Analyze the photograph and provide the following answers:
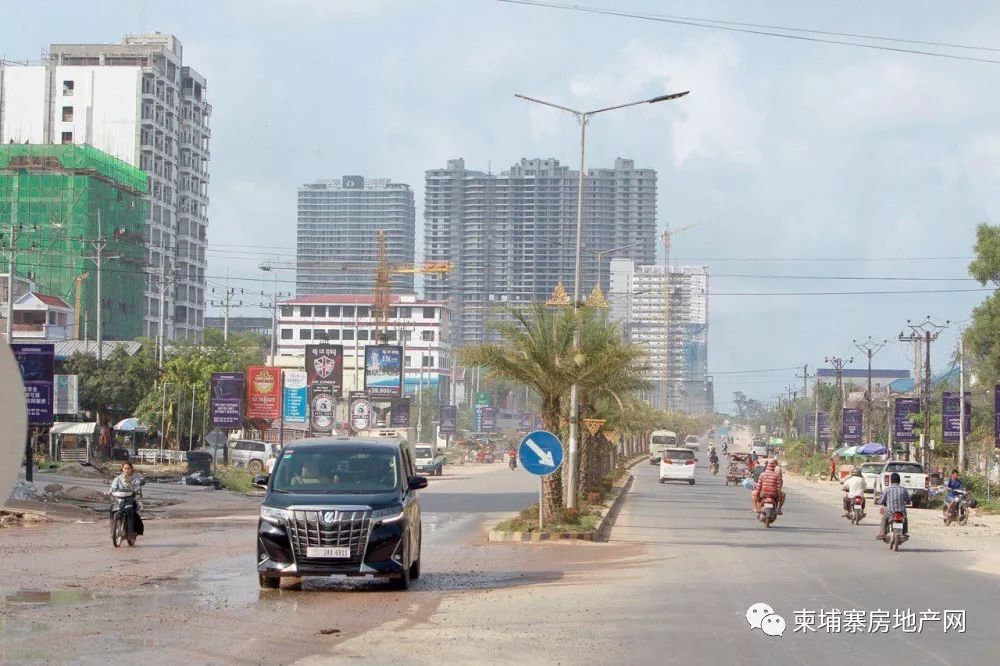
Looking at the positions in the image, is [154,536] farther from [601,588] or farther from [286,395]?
[286,395]

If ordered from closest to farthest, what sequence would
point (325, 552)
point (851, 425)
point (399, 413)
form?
point (325, 552), point (851, 425), point (399, 413)

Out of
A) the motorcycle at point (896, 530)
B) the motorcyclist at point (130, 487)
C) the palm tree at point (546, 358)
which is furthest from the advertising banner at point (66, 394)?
the motorcycle at point (896, 530)

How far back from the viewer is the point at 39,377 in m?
37.2

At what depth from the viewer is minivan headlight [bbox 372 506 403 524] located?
1559 cm

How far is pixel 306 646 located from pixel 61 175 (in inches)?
3664

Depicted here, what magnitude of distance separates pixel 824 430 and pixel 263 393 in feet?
252

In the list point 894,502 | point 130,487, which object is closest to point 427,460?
point 894,502

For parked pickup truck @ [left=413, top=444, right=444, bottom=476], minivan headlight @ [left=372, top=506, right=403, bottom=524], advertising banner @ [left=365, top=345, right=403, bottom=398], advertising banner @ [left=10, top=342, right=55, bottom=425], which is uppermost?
advertising banner @ [left=365, top=345, right=403, bottom=398]

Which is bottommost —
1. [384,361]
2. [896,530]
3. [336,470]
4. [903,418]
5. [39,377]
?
[896,530]

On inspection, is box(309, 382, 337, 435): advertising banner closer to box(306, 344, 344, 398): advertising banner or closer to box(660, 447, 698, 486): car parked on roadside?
box(306, 344, 344, 398): advertising banner

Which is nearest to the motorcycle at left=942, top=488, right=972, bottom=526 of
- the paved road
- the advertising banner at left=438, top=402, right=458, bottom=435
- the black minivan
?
the paved road

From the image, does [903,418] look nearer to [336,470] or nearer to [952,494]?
[952,494]

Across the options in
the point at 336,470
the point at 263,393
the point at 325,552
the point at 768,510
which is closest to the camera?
the point at 325,552

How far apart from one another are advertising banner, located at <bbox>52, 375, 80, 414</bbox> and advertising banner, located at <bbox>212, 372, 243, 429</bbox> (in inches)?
281
